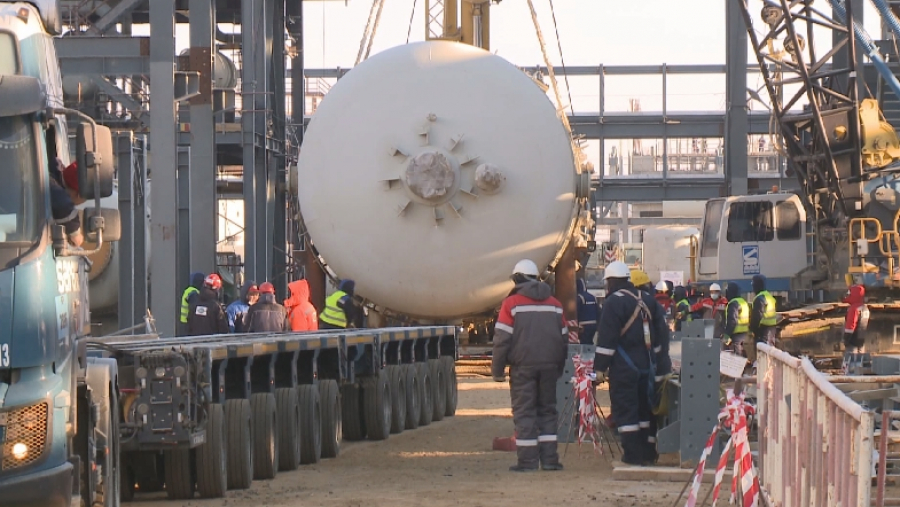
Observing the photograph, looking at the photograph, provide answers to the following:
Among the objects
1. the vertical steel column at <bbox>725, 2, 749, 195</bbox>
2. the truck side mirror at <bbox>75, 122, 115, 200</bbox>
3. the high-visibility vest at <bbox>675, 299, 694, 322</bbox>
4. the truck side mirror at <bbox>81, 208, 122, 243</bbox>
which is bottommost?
the high-visibility vest at <bbox>675, 299, 694, 322</bbox>

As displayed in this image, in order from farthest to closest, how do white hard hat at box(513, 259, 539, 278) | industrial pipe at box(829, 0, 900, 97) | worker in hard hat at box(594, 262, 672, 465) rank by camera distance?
industrial pipe at box(829, 0, 900, 97) < white hard hat at box(513, 259, 539, 278) < worker in hard hat at box(594, 262, 672, 465)

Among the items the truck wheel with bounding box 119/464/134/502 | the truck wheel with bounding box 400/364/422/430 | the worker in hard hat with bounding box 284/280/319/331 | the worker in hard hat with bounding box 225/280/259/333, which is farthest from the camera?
the worker in hard hat with bounding box 225/280/259/333

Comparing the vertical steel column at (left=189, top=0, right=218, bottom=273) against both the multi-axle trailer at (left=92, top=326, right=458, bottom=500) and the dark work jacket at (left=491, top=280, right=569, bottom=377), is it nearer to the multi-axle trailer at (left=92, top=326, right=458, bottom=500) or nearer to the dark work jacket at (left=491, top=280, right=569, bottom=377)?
the multi-axle trailer at (left=92, top=326, right=458, bottom=500)

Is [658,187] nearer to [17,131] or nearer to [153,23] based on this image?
[153,23]

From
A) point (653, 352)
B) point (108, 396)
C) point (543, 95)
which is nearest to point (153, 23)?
point (543, 95)

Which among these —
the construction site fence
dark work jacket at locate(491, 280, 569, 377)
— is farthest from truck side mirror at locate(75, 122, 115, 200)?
dark work jacket at locate(491, 280, 569, 377)

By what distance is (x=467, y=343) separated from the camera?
24422 millimetres

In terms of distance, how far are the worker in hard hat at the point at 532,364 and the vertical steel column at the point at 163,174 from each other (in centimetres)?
946

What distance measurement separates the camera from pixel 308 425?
44.8 ft

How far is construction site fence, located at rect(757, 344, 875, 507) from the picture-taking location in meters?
5.31

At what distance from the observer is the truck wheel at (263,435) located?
1226 centimetres

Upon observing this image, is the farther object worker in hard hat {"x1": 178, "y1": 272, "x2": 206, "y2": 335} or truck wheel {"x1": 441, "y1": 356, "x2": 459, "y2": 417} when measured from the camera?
worker in hard hat {"x1": 178, "y1": 272, "x2": 206, "y2": 335}

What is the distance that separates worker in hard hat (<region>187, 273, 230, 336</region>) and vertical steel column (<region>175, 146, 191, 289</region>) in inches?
117

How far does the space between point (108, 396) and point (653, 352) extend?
233 inches
